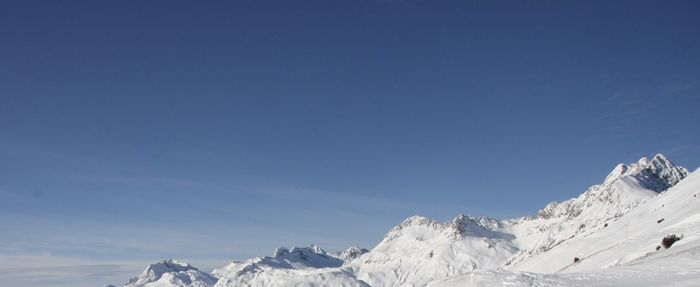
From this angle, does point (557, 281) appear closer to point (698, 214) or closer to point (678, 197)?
point (698, 214)

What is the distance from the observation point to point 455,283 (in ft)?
103

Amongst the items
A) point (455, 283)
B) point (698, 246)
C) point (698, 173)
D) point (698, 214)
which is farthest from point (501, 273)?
point (698, 173)

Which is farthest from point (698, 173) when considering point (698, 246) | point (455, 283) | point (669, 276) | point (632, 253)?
point (455, 283)

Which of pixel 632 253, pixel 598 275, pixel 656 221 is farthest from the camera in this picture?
pixel 656 221

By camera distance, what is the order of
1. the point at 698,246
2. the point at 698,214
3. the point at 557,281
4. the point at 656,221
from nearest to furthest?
the point at 557,281 → the point at 698,246 → the point at 698,214 → the point at 656,221

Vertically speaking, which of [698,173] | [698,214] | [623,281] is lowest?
[623,281]

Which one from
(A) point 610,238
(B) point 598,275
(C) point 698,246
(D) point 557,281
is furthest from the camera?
(A) point 610,238

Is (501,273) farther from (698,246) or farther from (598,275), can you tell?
(698,246)

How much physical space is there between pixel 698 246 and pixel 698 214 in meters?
31.1

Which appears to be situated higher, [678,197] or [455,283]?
[678,197]

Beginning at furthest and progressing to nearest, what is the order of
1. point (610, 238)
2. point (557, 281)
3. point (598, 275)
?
point (610, 238) → point (598, 275) → point (557, 281)

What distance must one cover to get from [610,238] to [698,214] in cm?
2626

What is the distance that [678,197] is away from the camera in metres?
97.4

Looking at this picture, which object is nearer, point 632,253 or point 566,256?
point 632,253
